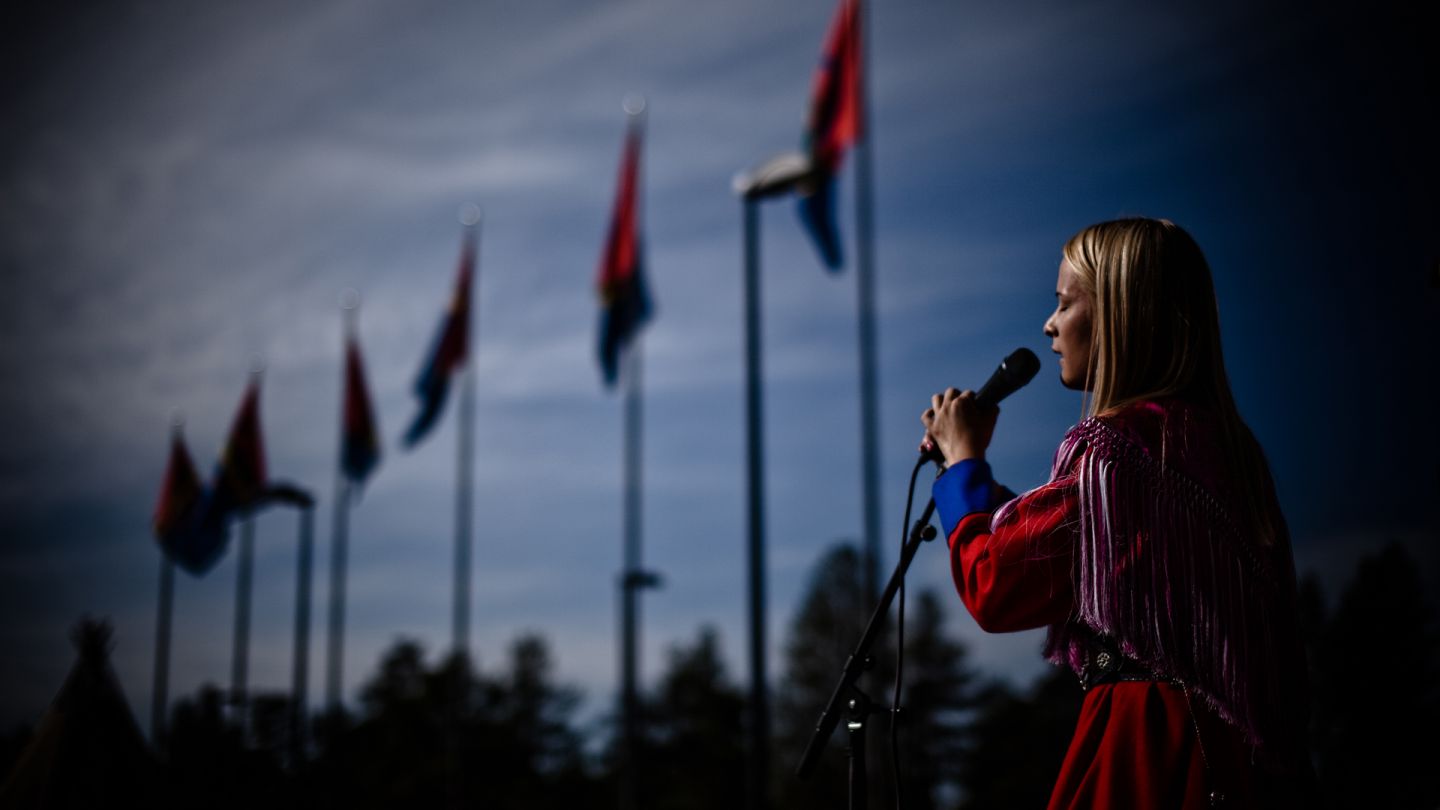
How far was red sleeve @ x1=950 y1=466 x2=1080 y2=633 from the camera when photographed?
212 cm

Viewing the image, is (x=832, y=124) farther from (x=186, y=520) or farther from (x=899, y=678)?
(x=186, y=520)

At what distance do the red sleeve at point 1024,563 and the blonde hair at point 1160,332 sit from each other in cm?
23

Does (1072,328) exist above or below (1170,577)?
above

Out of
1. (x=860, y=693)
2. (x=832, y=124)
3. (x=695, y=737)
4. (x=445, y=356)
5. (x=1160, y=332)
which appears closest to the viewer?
(x=1160, y=332)

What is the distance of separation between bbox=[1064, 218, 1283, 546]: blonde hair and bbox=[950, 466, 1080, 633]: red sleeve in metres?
0.23

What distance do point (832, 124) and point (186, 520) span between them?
19.9m

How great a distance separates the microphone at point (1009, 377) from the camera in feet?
7.93

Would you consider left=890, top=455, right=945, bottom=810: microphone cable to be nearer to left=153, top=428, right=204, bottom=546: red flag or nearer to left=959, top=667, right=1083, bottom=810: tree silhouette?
left=153, top=428, right=204, bottom=546: red flag

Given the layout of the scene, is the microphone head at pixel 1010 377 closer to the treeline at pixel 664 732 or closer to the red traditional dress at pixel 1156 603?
the red traditional dress at pixel 1156 603

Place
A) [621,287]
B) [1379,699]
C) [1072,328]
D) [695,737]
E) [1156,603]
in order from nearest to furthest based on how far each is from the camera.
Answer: [1156,603]
[1072,328]
[1379,699]
[621,287]
[695,737]

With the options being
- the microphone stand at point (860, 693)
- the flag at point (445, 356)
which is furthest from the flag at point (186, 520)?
the microphone stand at point (860, 693)

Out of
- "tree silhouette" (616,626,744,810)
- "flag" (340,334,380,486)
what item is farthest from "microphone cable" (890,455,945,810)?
"tree silhouette" (616,626,744,810)

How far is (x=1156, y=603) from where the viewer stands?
2.11 m

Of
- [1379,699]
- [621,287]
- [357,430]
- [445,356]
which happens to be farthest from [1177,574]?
[357,430]
